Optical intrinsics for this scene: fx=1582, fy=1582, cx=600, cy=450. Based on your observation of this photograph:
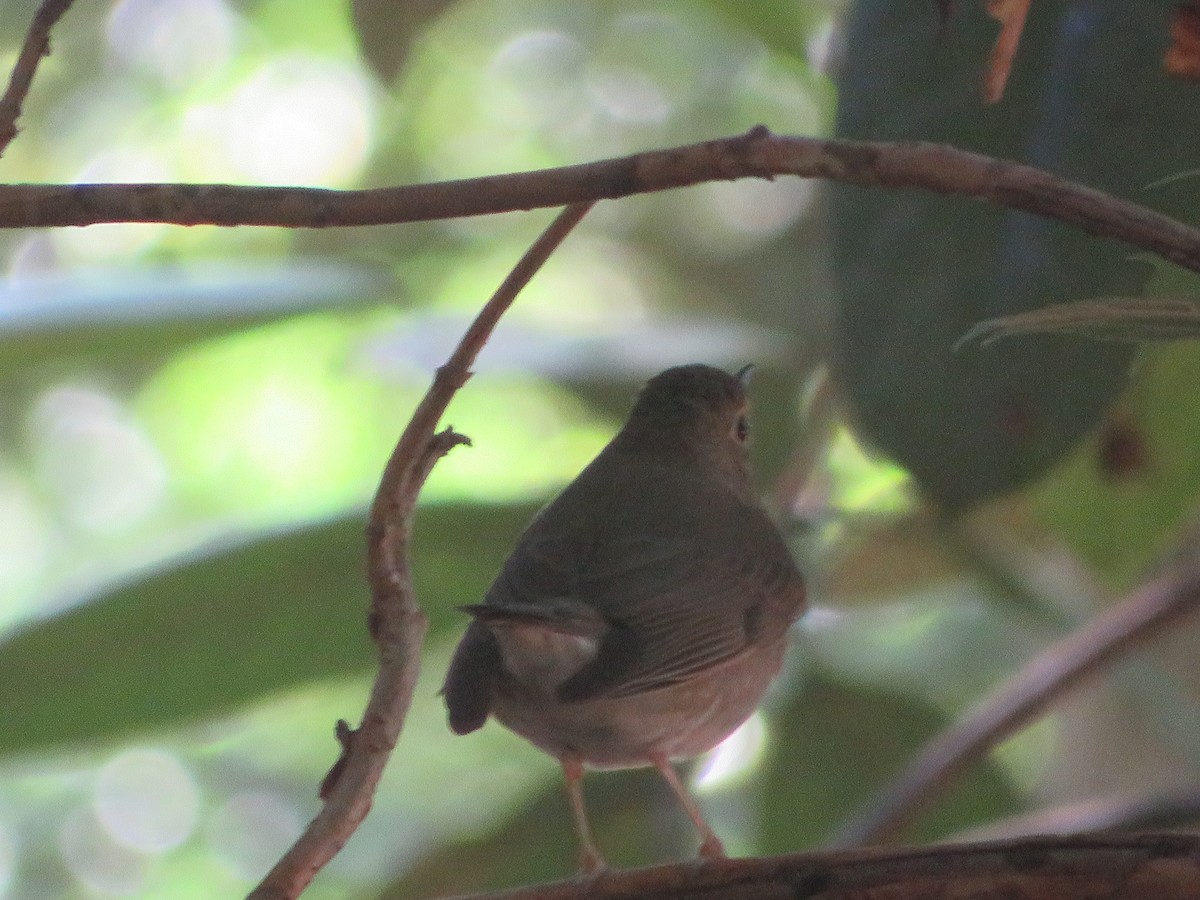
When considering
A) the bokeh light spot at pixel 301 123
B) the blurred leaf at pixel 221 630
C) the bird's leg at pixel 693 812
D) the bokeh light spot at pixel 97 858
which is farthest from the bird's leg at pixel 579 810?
the bokeh light spot at pixel 97 858

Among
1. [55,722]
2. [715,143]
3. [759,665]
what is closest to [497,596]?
[759,665]

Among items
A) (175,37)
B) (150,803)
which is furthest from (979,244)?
(150,803)

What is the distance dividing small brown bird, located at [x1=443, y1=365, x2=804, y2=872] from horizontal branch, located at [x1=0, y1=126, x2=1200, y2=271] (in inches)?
38.7

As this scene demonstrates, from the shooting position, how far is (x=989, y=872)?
1530 millimetres

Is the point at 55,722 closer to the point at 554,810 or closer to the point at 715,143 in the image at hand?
the point at 554,810

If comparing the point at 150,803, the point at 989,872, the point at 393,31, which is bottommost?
the point at 989,872

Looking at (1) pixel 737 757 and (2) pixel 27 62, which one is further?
(1) pixel 737 757

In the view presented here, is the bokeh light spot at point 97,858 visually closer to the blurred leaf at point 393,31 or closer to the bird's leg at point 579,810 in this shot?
the blurred leaf at point 393,31

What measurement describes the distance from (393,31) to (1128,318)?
260cm

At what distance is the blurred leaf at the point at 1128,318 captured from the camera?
1494 mm

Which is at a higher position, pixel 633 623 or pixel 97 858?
pixel 97 858

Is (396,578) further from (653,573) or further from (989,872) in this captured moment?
(653,573)

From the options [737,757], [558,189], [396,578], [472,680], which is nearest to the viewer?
[558,189]

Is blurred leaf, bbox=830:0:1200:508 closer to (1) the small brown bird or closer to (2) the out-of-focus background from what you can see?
(2) the out-of-focus background
